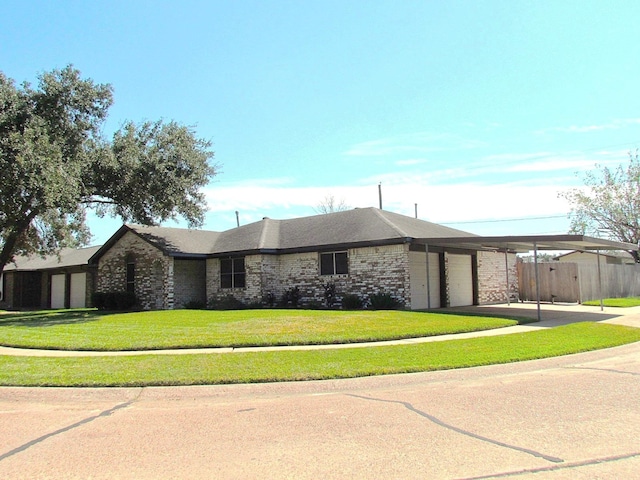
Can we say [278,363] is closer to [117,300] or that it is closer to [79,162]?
[79,162]

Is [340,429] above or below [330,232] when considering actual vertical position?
below

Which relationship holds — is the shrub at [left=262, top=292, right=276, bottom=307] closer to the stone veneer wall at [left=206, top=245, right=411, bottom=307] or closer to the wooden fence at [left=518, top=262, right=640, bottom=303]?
the stone veneer wall at [left=206, top=245, right=411, bottom=307]

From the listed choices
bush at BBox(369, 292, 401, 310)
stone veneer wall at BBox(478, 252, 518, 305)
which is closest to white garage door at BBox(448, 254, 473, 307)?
stone veneer wall at BBox(478, 252, 518, 305)

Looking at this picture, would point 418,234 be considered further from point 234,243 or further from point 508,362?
point 508,362

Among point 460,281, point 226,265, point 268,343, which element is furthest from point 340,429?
point 226,265

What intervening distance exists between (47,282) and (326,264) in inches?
902

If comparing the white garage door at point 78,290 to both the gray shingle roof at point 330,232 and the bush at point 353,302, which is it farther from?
the bush at point 353,302

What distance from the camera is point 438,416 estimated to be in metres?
6.51

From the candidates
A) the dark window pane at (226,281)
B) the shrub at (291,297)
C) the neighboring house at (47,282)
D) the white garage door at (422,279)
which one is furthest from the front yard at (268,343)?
the neighboring house at (47,282)

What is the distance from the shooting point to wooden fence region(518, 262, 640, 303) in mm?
27156

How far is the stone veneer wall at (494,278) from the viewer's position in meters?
27.1

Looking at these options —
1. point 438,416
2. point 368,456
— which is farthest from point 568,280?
point 368,456

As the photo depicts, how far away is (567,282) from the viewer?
27.5 m

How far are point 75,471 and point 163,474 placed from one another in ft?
2.75
